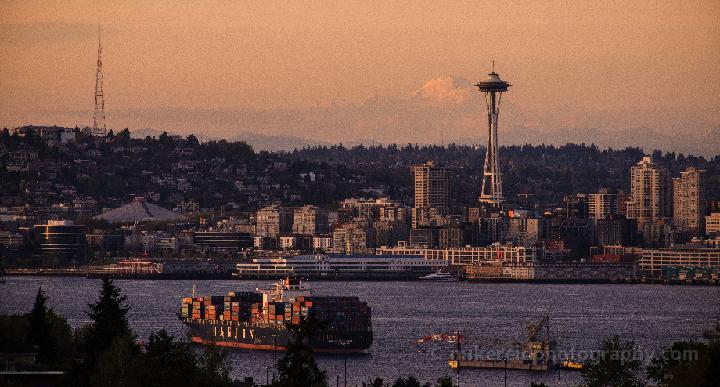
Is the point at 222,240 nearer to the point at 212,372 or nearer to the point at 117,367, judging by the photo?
the point at 212,372

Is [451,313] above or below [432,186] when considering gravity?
below

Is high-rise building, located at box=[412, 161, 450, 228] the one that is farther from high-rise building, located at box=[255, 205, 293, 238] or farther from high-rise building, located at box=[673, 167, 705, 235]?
Answer: high-rise building, located at box=[673, 167, 705, 235]

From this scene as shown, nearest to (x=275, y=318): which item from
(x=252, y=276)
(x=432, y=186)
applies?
(x=252, y=276)

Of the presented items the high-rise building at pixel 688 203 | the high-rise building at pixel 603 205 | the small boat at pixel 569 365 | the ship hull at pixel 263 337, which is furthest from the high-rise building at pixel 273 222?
the small boat at pixel 569 365

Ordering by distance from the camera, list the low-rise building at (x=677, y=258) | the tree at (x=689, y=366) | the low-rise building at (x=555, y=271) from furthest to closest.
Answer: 1. the low-rise building at (x=677, y=258)
2. the low-rise building at (x=555, y=271)
3. the tree at (x=689, y=366)

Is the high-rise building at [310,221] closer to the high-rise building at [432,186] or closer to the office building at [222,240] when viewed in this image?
the high-rise building at [432,186]

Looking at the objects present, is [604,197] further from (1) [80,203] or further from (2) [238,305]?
(2) [238,305]

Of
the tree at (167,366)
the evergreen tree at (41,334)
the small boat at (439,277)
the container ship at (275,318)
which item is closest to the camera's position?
the tree at (167,366)

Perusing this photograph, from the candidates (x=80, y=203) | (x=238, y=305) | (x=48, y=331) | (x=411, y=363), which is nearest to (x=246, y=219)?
(x=80, y=203)
